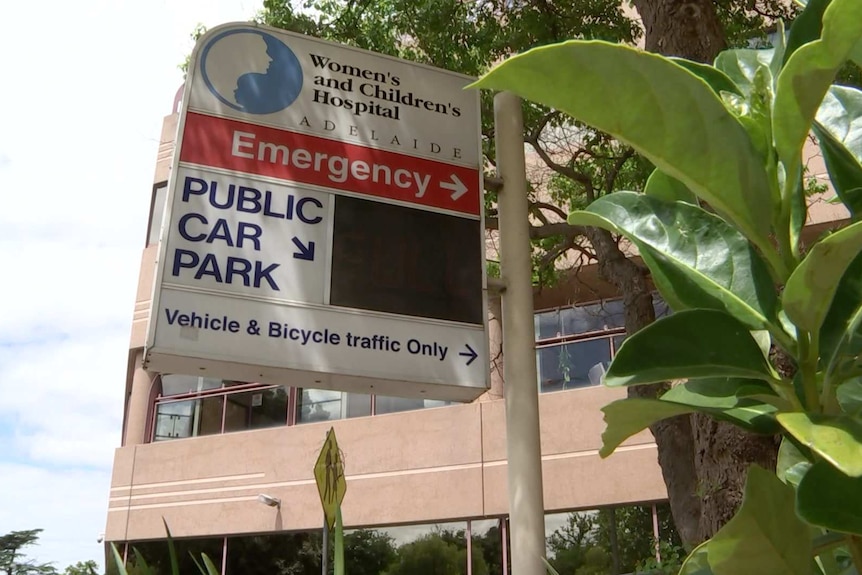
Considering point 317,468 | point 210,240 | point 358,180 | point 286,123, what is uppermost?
point 286,123

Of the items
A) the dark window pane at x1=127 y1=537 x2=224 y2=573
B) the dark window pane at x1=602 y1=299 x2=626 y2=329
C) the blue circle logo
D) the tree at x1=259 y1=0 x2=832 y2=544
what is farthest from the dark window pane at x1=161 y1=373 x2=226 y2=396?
the blue circle logo

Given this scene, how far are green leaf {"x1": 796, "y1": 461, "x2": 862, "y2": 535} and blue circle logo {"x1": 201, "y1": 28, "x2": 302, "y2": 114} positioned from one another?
387cm

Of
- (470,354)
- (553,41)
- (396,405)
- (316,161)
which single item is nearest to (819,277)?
(470,354)

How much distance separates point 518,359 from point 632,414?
2.93 meters

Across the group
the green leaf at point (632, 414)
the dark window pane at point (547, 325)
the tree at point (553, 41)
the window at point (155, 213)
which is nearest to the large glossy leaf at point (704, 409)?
the green leaf at point (632, 414)

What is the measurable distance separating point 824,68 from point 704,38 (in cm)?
403

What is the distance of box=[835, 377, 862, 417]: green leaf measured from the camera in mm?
1171

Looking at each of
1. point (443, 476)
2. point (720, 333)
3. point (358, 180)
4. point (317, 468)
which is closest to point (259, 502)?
point (443, 476)

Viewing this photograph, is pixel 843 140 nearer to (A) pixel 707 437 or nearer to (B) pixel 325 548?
(B) pixel 325 548

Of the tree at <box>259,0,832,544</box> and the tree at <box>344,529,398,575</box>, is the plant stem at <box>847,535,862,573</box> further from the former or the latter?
the tree at <box>344,529,398,575</box>

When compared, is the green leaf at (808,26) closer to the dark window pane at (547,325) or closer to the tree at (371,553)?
the dark window pane at (547,325)

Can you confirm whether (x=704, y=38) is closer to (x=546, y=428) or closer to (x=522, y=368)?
(x=522, y=368)

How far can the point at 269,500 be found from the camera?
1511cm

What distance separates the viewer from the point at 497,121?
4.68 meters
